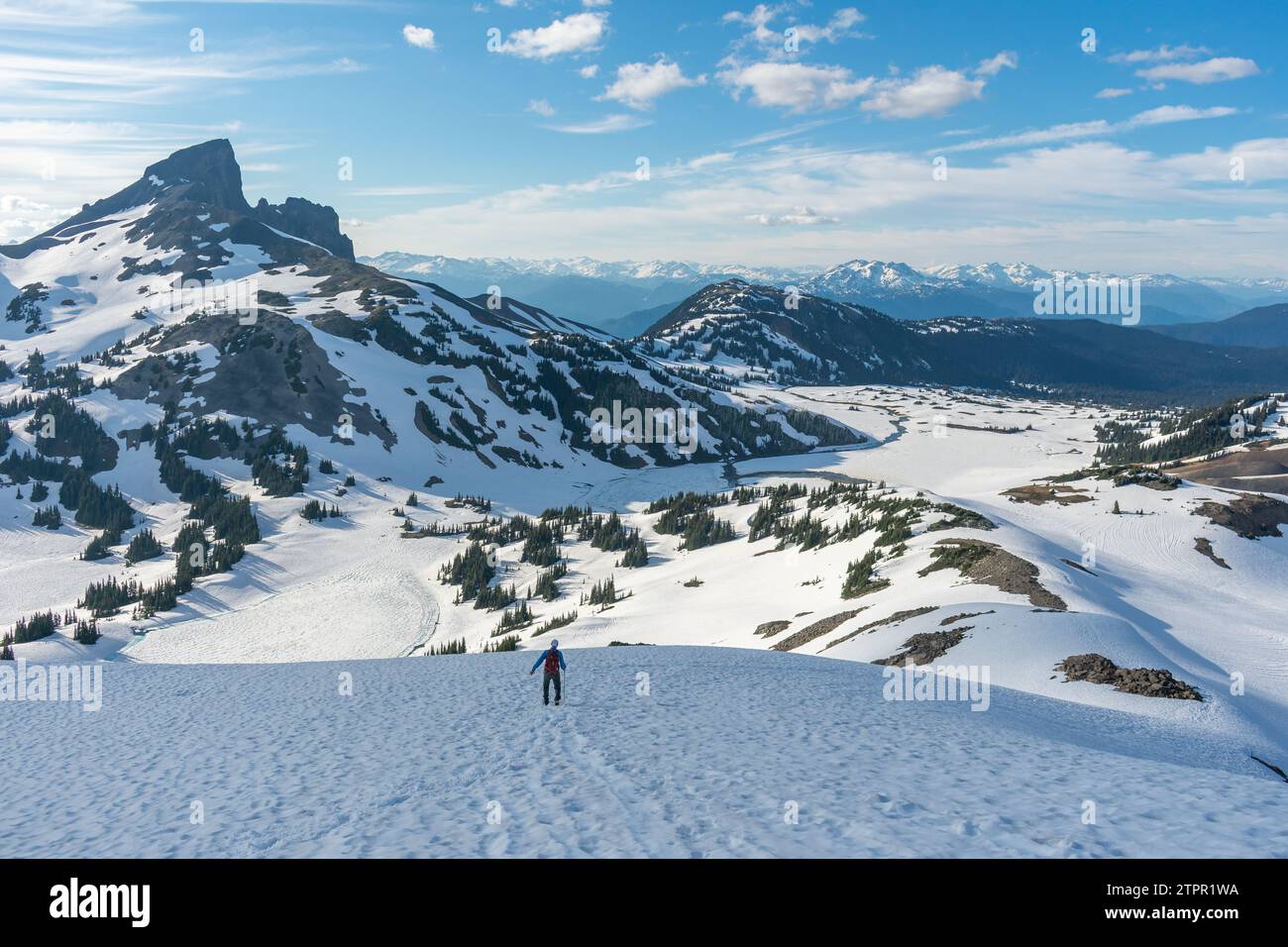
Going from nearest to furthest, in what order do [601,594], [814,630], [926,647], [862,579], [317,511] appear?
1. [926,647]
2. [814,630]
3. [862,579]
4. [601,594]
5. [317,511]

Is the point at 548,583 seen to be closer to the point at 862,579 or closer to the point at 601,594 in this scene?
the point at 601,594

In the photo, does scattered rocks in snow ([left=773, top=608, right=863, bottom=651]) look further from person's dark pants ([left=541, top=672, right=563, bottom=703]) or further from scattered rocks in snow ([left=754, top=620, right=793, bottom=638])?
person's dark pants ([left=541, top=672, right=563, bottom=703])

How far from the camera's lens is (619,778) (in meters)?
16.7

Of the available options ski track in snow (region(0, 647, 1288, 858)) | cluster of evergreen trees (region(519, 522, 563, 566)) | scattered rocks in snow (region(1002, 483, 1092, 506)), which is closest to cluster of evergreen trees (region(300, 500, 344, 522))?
A: cluster of evergreen trees (region(519, 522, 563, 566))

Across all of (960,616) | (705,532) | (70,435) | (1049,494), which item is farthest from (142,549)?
(1049,494)

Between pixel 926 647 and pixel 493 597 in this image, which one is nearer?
pixel 926 647

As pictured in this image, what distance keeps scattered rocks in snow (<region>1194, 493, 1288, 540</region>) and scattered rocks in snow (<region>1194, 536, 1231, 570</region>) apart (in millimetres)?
5282

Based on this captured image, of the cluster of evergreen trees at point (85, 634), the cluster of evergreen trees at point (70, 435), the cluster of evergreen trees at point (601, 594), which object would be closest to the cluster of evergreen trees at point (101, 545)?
the cluster of evergreen trees at point (70, 435)

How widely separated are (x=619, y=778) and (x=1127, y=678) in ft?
78.0

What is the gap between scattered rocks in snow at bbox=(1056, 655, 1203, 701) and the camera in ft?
88.9

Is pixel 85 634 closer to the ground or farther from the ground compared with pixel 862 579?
closer to the ground
